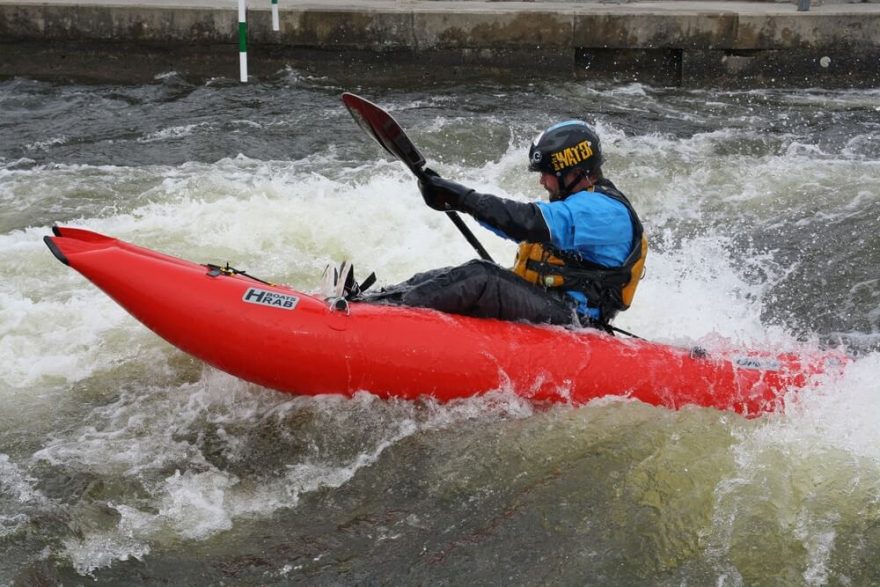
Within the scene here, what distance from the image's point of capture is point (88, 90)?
997cm

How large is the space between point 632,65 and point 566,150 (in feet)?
23.5

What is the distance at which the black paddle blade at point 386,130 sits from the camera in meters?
4.39

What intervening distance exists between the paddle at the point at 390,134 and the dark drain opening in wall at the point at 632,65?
6543mm

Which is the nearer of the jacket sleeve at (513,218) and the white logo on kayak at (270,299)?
the jacket sleeve at (513,218)

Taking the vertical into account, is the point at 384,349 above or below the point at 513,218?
below

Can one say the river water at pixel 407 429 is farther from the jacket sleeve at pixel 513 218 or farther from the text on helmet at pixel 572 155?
the text on helmet at pixel 572 155

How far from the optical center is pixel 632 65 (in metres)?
10.7

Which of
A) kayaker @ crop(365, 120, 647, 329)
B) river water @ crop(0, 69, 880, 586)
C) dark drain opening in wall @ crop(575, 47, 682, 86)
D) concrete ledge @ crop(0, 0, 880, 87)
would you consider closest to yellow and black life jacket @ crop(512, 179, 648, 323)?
kayaker @ crop(365, 120, 647, 329)

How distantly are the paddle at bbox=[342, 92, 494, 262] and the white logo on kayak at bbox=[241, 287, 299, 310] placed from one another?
2.56 feet

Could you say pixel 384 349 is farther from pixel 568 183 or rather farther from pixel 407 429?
pixel 568 183

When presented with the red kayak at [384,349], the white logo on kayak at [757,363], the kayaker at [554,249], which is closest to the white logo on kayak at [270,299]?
the red kayak at [384,349]

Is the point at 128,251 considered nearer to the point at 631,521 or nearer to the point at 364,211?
the point at 631,521

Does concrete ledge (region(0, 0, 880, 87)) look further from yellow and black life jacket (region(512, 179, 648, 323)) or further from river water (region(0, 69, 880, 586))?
yellow and black life jacket (region(512, 179, 648, 323))

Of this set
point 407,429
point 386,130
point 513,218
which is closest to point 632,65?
point 386,130
